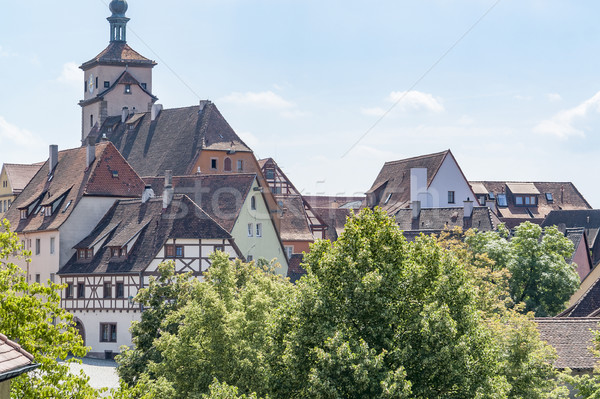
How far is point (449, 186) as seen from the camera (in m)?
85.6

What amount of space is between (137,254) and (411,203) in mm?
30200

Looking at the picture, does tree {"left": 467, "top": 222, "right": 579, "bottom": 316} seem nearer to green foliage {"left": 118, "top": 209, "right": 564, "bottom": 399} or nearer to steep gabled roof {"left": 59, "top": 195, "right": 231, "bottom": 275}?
steep gabled roof {"left": 59, "top": 195, "right": 231, "bottom": 275}

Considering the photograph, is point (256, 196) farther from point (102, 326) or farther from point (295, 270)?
point (102, 326)

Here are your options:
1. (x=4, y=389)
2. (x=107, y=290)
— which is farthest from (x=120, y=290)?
(x=4, y=389)

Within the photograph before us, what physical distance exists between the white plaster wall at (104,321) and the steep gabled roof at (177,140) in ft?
63.9

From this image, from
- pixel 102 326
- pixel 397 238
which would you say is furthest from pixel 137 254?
pixel 397 238

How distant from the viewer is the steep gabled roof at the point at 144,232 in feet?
183

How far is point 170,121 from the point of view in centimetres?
8181

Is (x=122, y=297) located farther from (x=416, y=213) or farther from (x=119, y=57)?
(x=119, y=57)

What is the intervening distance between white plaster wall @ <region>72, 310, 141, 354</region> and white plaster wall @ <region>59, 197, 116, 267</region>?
4408mm

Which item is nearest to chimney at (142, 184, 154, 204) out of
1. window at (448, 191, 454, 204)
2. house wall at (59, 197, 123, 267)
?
house wall at (59, 197, 123, 267)

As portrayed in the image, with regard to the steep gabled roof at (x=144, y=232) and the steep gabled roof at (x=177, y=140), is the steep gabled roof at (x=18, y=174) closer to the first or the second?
the steep gabled roof at (x=177, y=140)

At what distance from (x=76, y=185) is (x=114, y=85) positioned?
2842cm

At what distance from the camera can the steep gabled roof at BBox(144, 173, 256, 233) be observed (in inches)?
2443
